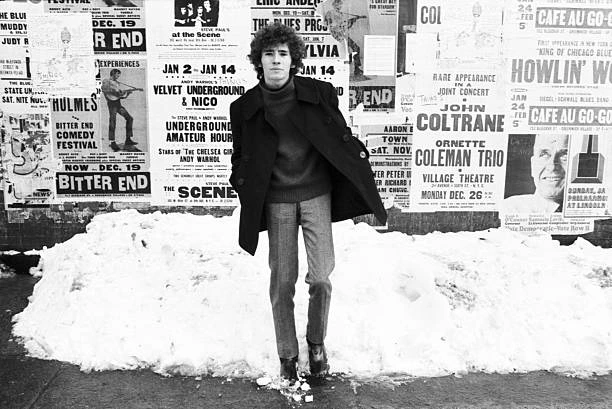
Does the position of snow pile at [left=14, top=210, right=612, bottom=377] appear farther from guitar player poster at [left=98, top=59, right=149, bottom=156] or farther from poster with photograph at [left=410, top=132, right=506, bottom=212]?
guitar player poster at [left=98, top=59, right=149, bottom=156]

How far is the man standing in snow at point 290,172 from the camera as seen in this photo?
11.3ft

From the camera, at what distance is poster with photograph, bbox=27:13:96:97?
5367mm

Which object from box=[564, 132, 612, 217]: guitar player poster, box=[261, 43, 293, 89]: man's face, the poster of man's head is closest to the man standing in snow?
box=[261, 43, 293, 89]: man's face

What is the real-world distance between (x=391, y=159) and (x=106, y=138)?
257 cm

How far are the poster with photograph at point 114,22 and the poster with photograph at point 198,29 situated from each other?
3.5 inches

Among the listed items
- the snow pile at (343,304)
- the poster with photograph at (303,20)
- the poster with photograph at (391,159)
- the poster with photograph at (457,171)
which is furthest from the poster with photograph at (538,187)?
the poster with photograph at (303,20)

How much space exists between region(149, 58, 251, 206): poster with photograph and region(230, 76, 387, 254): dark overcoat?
1.99m

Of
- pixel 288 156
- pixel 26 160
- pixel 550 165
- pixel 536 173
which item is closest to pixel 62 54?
pixel 26 160

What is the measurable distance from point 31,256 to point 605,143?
5.35 metres

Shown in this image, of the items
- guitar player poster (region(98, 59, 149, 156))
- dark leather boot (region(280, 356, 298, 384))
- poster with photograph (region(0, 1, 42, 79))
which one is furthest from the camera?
guitar player poster (region(98, 59, 149, 156))

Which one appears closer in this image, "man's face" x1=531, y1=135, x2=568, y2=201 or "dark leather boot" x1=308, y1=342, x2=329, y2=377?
"dark leather boot" x1=308, y1=342, x2=329, y2=377

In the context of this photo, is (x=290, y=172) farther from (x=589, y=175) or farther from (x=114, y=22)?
(x=589, y=175)

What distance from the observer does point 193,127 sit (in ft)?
18.1

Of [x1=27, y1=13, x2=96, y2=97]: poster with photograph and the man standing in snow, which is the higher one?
[x1=27, y1=13, x2=96, y2=97]: poster with photograph
